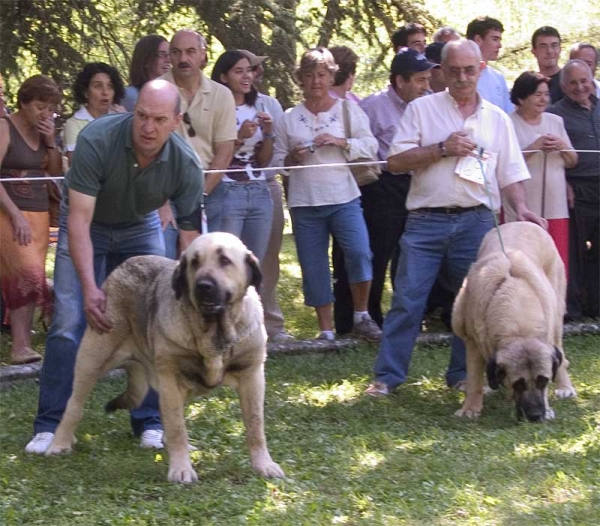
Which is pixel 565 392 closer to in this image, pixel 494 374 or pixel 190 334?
pixel 494 374

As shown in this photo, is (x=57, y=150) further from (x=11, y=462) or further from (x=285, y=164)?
(x=11, y=462)

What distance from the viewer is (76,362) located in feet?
20.0

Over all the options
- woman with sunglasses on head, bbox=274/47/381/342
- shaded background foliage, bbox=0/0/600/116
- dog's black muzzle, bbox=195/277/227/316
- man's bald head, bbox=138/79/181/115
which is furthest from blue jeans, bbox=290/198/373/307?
dog's black muzzle, bbox=195/277/227/316

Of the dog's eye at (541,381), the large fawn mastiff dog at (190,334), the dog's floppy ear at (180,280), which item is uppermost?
the dog's floppy ear at (180,280)

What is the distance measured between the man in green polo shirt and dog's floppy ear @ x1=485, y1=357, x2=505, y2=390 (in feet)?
6.29

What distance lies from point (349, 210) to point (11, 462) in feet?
12.1

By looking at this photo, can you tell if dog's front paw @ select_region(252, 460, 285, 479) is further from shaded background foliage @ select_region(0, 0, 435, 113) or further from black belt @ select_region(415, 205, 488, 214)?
shaded background foliage @ select_region(0, 0, 435, 113)

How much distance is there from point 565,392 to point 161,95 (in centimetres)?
347

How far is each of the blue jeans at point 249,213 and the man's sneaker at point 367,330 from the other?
1000 millimetres

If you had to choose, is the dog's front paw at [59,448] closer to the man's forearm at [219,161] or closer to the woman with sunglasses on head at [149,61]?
the man's forearm at [219,161]

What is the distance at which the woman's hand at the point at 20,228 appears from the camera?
27.2 feet

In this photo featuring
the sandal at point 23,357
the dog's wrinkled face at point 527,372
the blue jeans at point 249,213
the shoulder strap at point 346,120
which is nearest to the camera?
the dog's wrinkled face at point 527,372

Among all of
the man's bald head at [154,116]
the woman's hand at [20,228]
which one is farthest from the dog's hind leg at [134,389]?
the woman's hand at [20,228]

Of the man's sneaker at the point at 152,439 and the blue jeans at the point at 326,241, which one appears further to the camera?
the blue jeans at the point at 326,241
